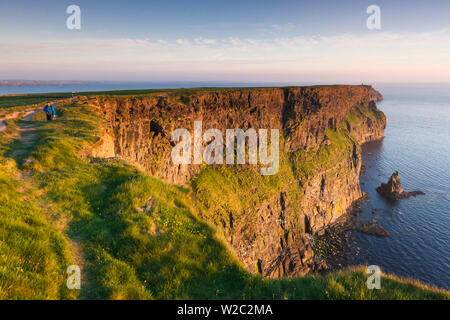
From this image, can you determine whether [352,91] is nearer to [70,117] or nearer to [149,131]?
[149,131]

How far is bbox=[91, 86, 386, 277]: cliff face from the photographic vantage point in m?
46.0

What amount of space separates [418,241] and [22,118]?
96.0m

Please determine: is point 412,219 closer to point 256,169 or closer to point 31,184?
point 256,169

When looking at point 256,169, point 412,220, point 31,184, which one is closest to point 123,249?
point 31,184

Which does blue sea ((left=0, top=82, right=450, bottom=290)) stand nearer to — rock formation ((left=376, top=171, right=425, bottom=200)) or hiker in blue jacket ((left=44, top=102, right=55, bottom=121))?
rock formation ((left=376, top=171, right=425, bottom=200))

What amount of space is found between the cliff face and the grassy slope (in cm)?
934

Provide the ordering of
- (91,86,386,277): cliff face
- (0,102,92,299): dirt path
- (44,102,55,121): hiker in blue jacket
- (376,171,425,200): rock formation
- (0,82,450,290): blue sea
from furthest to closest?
(376,171,425,200): rock formation, (0,82,450,290): blue sea, (91,86,386,277): cliff face, (44,102,55,121): hiker in blue jacket, (0,102,92,299): dirt path

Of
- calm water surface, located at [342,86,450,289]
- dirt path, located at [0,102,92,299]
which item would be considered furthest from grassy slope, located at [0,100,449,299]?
calm water surface, located at [342,86,450,289]

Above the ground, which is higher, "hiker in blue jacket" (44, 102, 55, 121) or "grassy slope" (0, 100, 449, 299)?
"hiker in blue jacket" (44, 102, 55, 121)

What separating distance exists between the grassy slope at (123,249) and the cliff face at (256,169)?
9339mm

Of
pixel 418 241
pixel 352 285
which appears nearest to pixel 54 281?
pixel 352 285

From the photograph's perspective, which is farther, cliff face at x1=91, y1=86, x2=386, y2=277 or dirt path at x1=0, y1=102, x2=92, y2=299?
cliff face at x1=91, y1=86, x2=386, y2=277

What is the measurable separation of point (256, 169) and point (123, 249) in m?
64.1

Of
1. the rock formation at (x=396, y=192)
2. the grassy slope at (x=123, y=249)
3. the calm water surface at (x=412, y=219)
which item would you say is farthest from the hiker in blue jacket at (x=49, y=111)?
the rock formation at (x=396, y=192)
